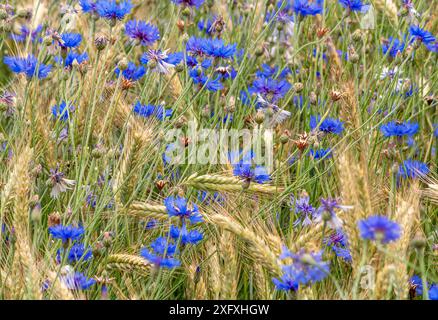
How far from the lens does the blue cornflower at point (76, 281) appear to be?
212cm

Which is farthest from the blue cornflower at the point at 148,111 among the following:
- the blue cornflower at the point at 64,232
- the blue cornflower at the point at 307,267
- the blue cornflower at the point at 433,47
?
the blue cornflower at the point at 433,47

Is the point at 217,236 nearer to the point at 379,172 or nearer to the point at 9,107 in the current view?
the point at 379,172

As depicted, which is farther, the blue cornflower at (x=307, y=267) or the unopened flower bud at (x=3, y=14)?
the unopened flower bud at (x=3, y=14)

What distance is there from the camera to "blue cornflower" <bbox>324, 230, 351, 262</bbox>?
2.47 m

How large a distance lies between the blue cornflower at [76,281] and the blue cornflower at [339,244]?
0.70m

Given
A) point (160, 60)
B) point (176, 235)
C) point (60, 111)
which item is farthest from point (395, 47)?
point (176, 235)

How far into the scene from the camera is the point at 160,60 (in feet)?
9.50

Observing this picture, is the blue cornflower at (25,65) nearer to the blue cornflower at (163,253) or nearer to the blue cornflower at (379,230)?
the blue cornflower at (163,253)

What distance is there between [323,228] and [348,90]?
0.70 m

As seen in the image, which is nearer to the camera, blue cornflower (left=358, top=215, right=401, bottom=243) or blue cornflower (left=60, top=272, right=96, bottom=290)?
blue cornflower (left=358, top=215, right=401, bottom=243)

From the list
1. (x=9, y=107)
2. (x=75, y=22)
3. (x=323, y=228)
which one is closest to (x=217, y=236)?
(x=323, y=228)

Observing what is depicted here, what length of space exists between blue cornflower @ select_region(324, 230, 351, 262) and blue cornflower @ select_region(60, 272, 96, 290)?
0.70 m

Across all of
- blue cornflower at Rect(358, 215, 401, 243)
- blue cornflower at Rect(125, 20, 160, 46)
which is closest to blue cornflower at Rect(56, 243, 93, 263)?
blue cornflower at Rect(125, 20, 160, 46)

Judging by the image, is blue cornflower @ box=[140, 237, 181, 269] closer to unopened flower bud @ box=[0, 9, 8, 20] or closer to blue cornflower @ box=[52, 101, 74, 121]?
blue cornflower @ box=[52, 101, 74, 121]
